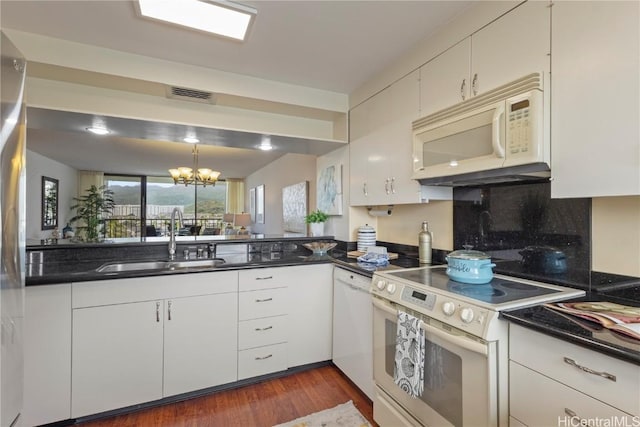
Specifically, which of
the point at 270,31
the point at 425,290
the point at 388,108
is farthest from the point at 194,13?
the point at 425,290

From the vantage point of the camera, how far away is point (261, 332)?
221 centimetres

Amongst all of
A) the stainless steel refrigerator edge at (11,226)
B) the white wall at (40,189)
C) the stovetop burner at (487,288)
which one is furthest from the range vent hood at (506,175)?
the white wall at (40,189)

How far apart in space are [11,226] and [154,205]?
28.4ft

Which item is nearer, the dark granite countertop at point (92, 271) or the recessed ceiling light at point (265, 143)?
the dark granite countertop at point (92, 271)

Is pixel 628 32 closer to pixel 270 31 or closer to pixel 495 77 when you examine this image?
pixel 495 77

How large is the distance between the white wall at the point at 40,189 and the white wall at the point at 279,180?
13.1ft

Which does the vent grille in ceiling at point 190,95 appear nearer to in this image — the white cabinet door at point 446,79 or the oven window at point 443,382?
the white cabinet door at point 446,79

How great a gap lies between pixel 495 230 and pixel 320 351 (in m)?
1.56

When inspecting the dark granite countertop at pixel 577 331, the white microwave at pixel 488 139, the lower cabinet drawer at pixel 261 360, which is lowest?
the lower cabinet drawer at pixel 261 360

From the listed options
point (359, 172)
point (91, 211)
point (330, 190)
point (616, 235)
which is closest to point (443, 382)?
point (616, 235)

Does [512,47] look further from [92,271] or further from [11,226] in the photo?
[92,271]

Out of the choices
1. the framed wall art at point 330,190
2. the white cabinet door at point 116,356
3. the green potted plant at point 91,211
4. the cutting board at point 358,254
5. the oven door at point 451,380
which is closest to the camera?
the oven door at point 451,380

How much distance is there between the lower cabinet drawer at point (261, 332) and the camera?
2.15 meters

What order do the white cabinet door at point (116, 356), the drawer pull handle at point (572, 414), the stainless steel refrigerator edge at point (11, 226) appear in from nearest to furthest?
the stainless steel refrigerator edge at point (11, 226) → the drawer pull handle at point (572, 414) → the white cabinet door at point (116, 356)
